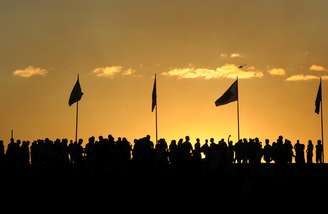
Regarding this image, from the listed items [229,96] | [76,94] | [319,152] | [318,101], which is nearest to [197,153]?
[319,152]

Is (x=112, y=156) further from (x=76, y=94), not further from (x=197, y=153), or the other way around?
(x=76, y=94)

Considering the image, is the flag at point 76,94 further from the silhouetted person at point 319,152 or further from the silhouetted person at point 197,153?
the silhouetted person at point 319,152

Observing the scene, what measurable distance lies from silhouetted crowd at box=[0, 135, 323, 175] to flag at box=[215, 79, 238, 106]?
8925mm

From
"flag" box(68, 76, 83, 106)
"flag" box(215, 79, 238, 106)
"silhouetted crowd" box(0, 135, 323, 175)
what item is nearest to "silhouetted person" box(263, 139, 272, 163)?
"silhouetted crowd" box(0, 135, 323, 175)

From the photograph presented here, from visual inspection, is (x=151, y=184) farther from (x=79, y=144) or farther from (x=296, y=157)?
(x=296, y=157)

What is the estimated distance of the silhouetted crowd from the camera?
135ft

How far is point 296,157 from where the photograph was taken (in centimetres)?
4825

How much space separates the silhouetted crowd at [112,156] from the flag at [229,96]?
351 inches

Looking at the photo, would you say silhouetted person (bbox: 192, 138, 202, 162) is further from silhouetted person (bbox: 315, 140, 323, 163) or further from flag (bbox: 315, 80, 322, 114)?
flag (bbox: 315, 80, 322, 114)

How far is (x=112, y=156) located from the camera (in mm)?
41031

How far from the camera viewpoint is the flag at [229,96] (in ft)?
179

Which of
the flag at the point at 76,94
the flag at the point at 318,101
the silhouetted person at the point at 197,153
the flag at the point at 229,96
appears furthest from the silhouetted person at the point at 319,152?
the flag at the point at 76,94

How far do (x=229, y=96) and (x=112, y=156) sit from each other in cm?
1639

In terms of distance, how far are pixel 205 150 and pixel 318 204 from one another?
1052 centimetres
